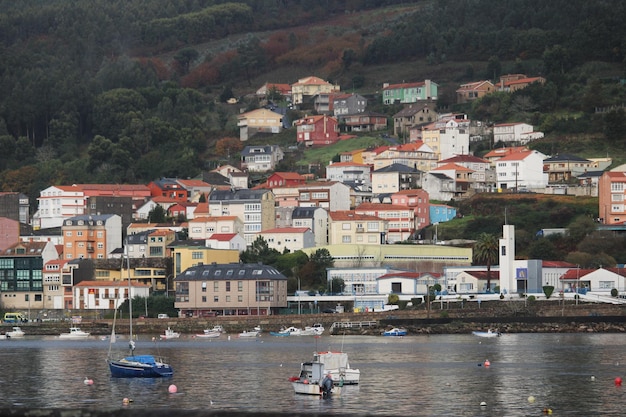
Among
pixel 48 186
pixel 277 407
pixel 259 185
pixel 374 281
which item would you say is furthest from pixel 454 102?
pixel 277 407

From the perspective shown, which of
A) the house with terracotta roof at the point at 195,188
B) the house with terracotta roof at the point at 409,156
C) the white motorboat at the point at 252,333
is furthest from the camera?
the house with terracotta roof at the point at 195,188

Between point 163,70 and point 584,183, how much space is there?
97389 mm

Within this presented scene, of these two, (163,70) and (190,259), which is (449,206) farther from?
(163,70)

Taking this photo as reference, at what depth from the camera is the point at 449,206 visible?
112 meters

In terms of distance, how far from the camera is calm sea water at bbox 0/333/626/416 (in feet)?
141

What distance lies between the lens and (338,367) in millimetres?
48625

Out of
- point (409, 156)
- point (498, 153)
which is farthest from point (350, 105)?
point (498, 153)

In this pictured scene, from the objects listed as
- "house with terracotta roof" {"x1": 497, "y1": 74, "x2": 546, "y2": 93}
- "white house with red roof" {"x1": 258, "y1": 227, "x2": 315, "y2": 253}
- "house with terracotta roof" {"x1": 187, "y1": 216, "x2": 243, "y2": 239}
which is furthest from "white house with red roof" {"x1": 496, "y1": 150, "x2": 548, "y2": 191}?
"house with terracotta roof" {"x1": 187, "y1": 216, "x2": 243, "y2": 239}

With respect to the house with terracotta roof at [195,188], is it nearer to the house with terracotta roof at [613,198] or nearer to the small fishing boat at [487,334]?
the house with terracotta roof at [613,198]

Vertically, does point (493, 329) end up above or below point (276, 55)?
below

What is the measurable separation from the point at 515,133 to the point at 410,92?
Result: 26.0 metres

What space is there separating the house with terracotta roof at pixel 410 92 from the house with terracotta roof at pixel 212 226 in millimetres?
49294

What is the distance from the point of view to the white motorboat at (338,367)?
1895 inches

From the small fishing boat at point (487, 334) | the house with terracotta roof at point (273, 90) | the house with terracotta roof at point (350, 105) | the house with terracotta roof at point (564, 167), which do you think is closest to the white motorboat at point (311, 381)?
the small fishing boat at point (487, 334)
